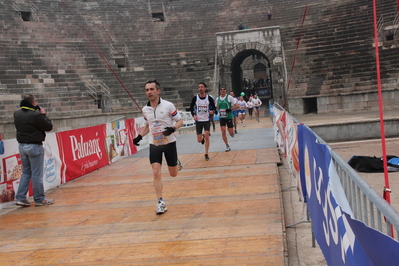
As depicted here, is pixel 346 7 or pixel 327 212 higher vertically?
pixel 346 7

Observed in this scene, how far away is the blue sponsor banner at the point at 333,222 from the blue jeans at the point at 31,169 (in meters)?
4.64

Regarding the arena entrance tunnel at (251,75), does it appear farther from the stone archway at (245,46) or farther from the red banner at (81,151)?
the red banner at (81,151)

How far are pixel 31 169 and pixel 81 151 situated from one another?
2845 mm

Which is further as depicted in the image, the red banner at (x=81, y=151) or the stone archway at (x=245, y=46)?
the stone archway at (x=245, y=46)

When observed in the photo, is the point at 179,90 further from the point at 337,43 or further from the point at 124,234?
the point at 124,234

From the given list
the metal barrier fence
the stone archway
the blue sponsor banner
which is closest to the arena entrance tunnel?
the stone archway

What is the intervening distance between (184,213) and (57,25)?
2617 centimetres

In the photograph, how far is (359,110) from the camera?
24.2m

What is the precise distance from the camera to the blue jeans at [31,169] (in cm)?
766

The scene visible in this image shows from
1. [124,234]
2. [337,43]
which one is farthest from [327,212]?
[337,43]

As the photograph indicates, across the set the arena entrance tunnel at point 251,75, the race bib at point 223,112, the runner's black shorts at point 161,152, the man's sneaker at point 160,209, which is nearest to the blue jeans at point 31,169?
the runner's black shorts at point 161,152

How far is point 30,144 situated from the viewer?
7.66m

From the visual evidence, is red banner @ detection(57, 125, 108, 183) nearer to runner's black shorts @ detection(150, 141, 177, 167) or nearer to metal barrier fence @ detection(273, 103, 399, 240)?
runner's black shorts @ detection(150, 141, 177, 167)

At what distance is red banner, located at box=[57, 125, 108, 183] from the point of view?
994 centimetres
